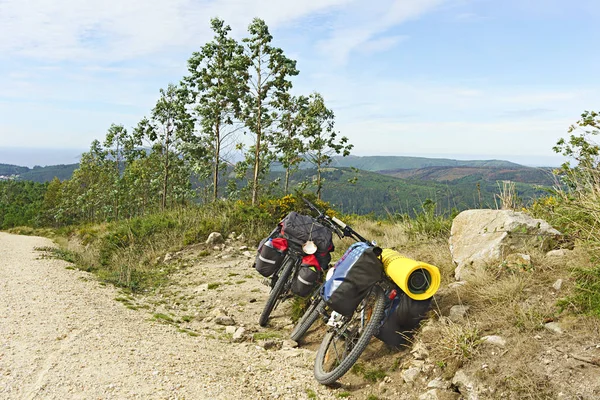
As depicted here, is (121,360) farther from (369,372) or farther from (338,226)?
(338,226)

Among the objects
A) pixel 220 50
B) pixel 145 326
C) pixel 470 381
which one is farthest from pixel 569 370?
pixel 220 50

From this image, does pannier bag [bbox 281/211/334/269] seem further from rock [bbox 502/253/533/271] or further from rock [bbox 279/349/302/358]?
rock [bbox 502/253/533/271]

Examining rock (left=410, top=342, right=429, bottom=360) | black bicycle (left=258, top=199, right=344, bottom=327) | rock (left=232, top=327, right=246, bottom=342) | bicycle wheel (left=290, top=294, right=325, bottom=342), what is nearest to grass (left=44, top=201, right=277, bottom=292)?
black bicycle (left=258, top=199, right=344, bottom=327)

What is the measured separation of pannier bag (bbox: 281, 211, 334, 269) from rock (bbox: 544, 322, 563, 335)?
2755 mm

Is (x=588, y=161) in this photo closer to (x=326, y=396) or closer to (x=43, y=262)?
(x=326, y=396)

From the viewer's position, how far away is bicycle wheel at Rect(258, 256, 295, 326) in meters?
5.90

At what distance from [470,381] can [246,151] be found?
49.4 feet

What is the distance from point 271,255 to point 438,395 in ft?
10.2

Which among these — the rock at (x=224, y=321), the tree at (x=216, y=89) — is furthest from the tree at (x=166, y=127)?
the rock at (x=224, y=321)

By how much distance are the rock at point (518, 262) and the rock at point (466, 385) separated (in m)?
1.74

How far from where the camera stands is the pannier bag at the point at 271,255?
5.97 m

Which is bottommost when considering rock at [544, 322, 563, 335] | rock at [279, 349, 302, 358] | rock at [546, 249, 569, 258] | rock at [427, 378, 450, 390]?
rock at [279, 349, 302, 358]

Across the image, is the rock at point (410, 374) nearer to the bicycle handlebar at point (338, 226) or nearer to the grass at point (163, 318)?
the bicycle handlebar at point (338, 226)

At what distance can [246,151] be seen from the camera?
17609 mm
